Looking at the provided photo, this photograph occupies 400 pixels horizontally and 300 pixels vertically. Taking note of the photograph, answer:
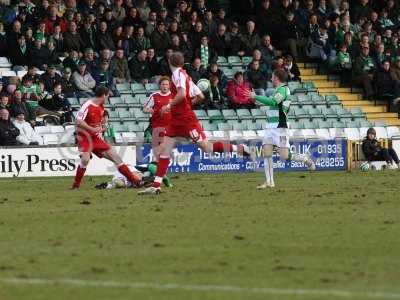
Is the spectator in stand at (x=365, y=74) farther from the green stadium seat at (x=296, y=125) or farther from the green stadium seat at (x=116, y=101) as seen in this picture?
the green stadium seat at (x=116, y=101)

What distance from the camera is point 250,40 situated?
118ft

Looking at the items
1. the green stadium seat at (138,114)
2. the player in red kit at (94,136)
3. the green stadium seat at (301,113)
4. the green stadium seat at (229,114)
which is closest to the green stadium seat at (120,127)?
the green stadium seat at (138,114)

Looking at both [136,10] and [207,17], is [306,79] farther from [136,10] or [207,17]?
[136,10]

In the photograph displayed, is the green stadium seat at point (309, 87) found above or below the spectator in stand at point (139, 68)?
below

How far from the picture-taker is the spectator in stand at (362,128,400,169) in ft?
102

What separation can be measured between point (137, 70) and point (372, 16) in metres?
9.46

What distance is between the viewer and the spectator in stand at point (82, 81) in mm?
31609

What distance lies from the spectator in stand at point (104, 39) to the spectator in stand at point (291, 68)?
521cm

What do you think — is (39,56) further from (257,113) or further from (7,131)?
(257,113)

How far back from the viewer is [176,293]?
10031 millimetres

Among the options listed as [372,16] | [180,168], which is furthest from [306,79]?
[180,168]

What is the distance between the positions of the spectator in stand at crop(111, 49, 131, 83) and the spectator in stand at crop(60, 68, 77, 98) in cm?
148

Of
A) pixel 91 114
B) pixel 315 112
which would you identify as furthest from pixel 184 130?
pixel 315 112

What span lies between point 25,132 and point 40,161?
1115 millimetres
